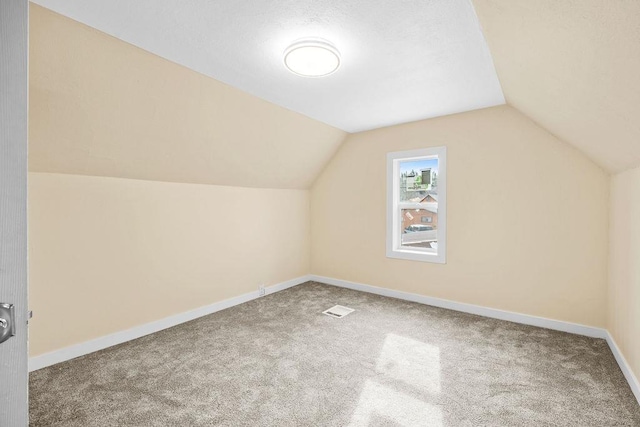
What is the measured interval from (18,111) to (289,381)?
2.07m

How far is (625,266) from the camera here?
2240 millimetres

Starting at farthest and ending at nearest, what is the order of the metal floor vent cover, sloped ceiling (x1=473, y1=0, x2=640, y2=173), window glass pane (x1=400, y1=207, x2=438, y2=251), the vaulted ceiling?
window glass pane (x1=400, y1=207, x2=438, y2=251)
the metal floor vent cover
the vaulted ceiling
sloped ceiling (x1=473, y1=0, x2=640, y2=173)

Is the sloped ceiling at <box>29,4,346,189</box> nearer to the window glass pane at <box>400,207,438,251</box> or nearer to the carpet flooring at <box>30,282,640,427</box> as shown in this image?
the carpet flooring at <box>30,282,640,427</box>

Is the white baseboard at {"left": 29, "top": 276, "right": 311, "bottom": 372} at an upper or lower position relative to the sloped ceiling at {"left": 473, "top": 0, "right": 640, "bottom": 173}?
lower

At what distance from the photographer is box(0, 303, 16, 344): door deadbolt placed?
2.26 ft

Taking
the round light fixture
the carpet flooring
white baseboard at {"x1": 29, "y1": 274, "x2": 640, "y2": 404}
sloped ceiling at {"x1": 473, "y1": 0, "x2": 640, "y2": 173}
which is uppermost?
the round light fixture

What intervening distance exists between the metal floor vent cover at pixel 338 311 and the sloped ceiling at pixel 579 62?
2695mm

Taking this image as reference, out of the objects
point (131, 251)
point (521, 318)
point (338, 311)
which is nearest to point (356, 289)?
point (338, 311)

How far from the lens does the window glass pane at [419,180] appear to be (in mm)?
3783

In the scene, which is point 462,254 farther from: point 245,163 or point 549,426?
point 245,163

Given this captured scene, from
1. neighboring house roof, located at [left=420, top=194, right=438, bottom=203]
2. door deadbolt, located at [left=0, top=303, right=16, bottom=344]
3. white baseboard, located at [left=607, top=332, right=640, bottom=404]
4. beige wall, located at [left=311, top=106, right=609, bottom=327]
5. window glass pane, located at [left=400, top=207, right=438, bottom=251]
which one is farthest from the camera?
window glass pane, located at [left=400, top=207, right=438, bottom=251]

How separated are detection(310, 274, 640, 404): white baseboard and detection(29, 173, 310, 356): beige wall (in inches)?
64.6

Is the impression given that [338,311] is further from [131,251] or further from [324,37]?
[324,37]

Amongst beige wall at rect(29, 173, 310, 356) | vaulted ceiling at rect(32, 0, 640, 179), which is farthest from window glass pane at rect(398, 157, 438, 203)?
beige wall at rect(29, 173, 310, 356)
